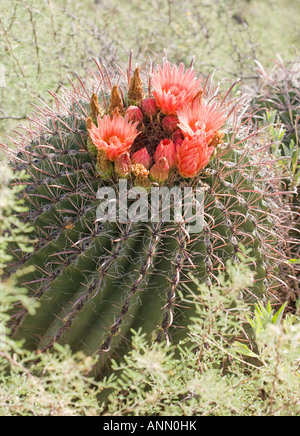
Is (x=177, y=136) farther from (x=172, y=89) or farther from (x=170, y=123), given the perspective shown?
(x=172, y=89)

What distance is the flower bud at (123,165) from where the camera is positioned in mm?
1605

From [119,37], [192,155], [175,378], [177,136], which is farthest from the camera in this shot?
[119,37]

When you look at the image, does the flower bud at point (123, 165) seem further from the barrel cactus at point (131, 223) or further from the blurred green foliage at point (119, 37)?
the blurred green foliage at point (119, 37)

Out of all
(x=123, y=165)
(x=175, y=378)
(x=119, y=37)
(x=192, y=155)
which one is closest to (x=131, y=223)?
(x=123, y=165)

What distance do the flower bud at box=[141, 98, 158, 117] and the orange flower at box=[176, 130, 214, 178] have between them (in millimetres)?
245

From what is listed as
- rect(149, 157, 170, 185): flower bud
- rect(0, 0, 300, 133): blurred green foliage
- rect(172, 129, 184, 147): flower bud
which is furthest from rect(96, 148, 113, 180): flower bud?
rect(0, 0, 300, 133): blurred green foliage

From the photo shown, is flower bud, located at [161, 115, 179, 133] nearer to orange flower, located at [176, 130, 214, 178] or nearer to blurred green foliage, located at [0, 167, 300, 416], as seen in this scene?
orange flower, located at [176, 130, 214, 178]

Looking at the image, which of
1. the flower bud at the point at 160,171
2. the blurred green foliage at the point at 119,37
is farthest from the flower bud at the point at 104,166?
the blurred green foliage at the point at 119,37

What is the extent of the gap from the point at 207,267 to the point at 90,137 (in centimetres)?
66

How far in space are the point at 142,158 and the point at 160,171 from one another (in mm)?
88

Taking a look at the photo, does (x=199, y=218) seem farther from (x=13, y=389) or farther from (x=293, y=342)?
(x=13, y=389)

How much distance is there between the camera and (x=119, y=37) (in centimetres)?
408

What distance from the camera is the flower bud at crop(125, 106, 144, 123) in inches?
68.5

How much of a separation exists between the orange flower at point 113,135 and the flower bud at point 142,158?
42 millimetres
